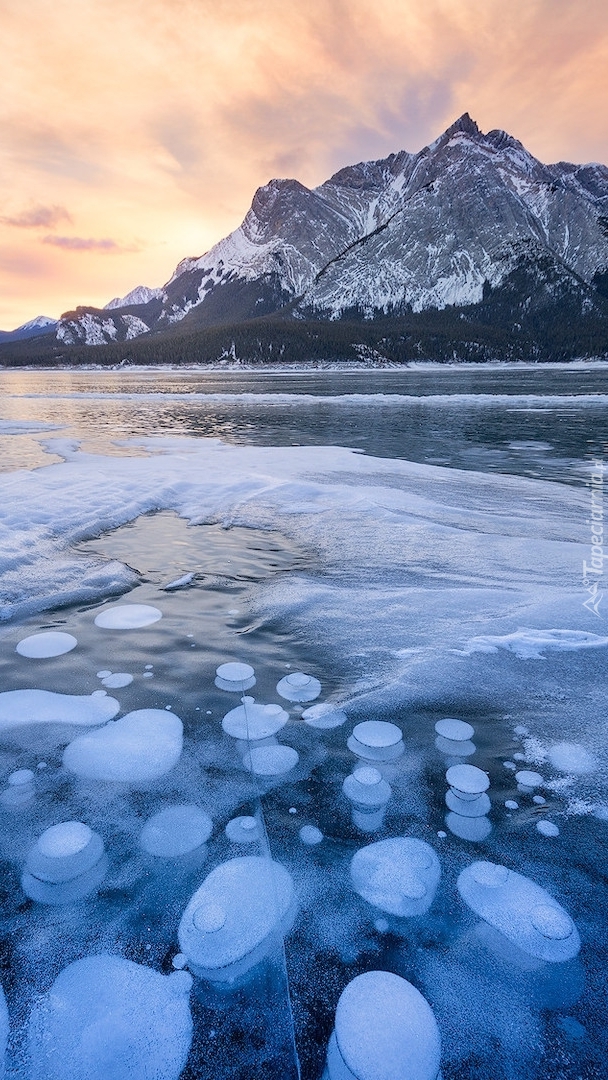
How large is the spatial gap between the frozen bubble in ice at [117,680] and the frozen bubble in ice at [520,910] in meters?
2.94

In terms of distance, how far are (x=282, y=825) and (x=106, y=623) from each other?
3.28 metres

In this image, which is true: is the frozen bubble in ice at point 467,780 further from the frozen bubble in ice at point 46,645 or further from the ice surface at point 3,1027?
the frozen bubble in ice at point 46,645

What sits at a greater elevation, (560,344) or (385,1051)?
(560,344)

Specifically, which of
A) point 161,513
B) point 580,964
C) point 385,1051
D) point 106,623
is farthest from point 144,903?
point 161,513

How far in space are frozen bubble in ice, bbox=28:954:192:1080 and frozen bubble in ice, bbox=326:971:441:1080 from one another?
578mm

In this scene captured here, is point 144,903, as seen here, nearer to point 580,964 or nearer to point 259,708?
point 259,708

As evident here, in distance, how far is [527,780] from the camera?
10.3 feet

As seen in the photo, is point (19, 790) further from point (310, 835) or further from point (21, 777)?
point (310, 835)

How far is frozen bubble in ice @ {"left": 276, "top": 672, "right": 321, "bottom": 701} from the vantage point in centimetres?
409

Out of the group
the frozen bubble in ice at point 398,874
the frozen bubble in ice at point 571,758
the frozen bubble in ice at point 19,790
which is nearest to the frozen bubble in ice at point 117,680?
the frozen bubble in ice at point 19,790

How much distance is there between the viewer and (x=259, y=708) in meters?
3.91

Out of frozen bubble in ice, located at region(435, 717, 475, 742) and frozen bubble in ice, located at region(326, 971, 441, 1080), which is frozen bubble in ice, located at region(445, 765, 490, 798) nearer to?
frozen bubble in ice, located at region(435, 717, 475, 742)

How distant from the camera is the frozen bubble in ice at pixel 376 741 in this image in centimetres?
340

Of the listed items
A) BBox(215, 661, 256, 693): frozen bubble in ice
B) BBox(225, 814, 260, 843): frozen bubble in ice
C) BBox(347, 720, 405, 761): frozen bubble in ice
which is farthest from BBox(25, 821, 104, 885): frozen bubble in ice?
BBox(347, 720, 405, 761): frozen bubble in ice
